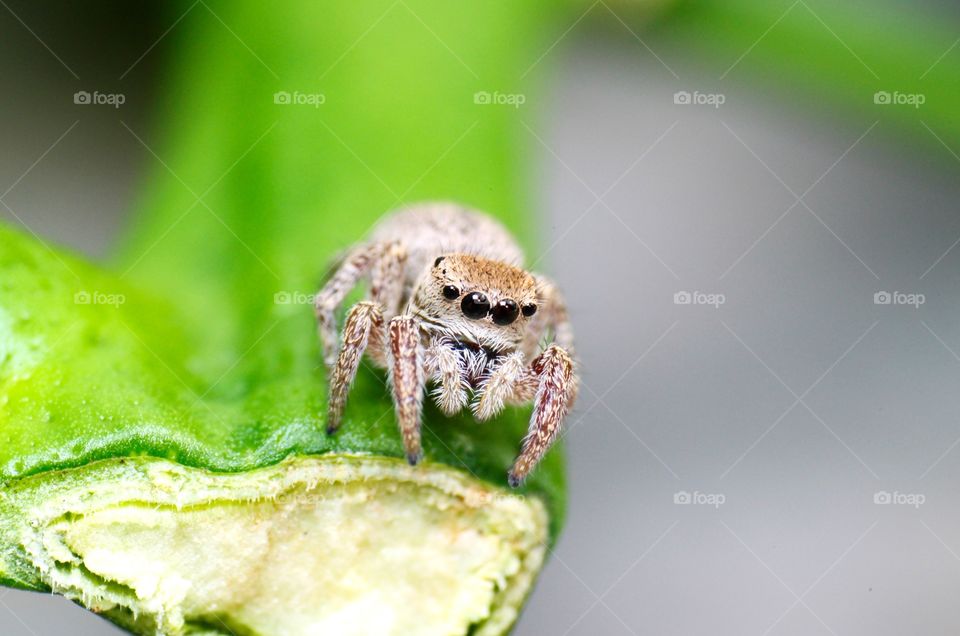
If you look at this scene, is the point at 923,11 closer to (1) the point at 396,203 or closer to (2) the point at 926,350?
(2) the point at 926,350

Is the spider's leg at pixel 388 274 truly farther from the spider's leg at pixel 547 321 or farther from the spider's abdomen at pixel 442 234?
the spider's leg at pixel 547 321

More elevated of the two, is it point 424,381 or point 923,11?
point 923,11

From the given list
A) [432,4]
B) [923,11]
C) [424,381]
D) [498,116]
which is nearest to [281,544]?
[424,381]

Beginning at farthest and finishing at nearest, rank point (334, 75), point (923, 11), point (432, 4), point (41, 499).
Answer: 1. point (923, 11)
2. point (432, 4)
3. point (334, 75)
4. point (41, 499)
